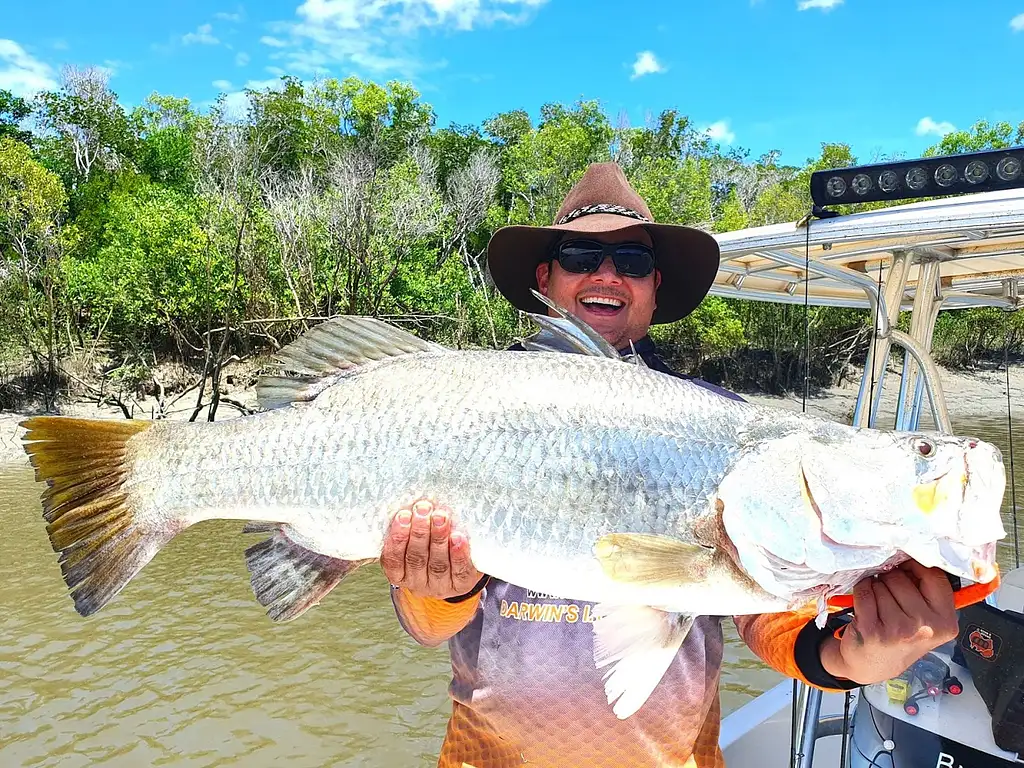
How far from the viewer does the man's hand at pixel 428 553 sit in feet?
5.94

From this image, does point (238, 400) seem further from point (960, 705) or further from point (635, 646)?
point (635, 646)

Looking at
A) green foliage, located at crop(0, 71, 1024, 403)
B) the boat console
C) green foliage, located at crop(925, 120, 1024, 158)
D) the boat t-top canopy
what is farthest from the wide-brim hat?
green foliage, located at crop(925, 120, 1024, 158)

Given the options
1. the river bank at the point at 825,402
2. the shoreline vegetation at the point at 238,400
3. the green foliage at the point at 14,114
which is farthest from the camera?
the green foliage at the point at 14,114

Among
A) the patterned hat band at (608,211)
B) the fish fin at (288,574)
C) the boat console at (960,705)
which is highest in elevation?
the patterned hat band at (608,211)

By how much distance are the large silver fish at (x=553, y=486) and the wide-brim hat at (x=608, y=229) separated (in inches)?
35.8

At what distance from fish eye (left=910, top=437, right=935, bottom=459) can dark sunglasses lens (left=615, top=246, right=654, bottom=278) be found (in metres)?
1.34

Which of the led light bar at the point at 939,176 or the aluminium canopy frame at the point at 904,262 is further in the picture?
the aluminium canopy frame at the point at 904,262

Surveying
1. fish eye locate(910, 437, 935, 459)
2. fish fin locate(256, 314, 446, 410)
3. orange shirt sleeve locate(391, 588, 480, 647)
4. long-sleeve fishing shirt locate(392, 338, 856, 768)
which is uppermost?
fish fin locate(256, 314, 446, 410)

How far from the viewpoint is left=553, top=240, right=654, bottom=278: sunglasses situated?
8.91 feet

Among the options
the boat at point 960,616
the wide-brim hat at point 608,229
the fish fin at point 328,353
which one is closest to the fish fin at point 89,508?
the fish fin at point 328,353

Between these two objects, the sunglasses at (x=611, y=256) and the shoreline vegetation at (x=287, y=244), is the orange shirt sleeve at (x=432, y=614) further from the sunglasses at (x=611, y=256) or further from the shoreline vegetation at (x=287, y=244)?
the shoreline vegetation at (x=287, y=244)

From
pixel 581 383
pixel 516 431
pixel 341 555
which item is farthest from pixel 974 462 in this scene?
pixel 341 555

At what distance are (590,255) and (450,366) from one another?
97 centimetres

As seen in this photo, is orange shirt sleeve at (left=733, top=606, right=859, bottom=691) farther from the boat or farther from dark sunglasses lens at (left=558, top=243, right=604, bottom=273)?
dark sunglasses lens at (left=558, top=243, right=604, bottom=273)
